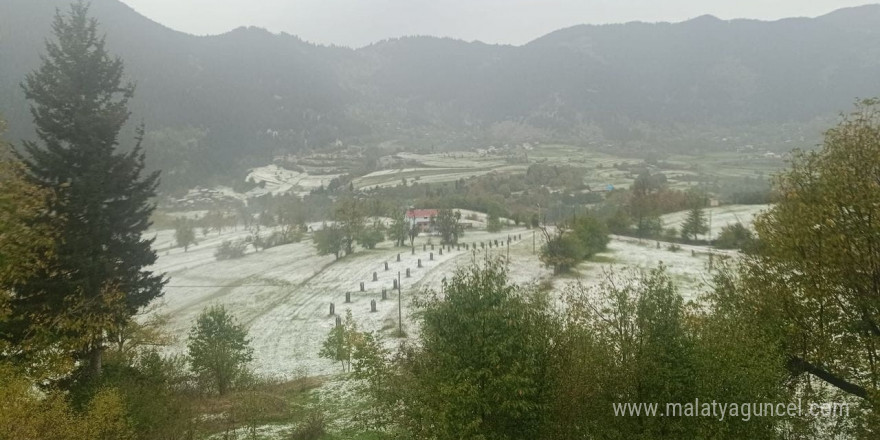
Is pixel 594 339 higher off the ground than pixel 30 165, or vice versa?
pixel 30 165

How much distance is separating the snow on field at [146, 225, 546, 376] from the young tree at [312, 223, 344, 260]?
187 centimetres

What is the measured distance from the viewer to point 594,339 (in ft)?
79.8

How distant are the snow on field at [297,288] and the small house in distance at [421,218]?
12459 millimetres

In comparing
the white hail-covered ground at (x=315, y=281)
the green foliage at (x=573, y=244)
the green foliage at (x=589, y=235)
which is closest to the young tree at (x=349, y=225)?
the white hail-covered ground at (x=315, y=281)

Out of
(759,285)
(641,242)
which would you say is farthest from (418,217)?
(759,285)

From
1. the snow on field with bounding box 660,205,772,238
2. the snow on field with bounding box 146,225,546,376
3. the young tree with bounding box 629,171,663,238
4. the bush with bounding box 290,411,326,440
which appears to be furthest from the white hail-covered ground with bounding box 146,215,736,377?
the bush with bounding box 290,411,326,440

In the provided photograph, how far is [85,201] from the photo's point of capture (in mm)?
27500

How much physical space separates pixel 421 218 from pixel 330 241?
43.5m

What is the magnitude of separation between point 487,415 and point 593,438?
4814 millimetres

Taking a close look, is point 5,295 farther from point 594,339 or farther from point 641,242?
point 641,242

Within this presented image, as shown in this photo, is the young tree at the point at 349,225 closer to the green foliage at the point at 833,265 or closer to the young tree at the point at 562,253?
the young tree at the point at 562,253

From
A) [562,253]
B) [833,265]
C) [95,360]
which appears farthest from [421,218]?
[833,265]

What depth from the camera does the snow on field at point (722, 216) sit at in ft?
382

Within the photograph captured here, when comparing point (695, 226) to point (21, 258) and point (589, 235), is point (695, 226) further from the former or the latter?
point (21, 258)
